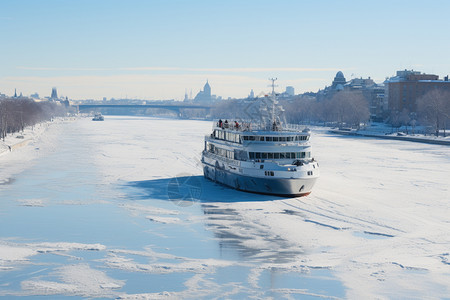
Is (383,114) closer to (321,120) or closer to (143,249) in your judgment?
(321,120)

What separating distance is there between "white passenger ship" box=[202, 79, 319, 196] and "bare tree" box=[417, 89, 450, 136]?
85739mm

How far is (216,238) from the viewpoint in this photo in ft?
90.8

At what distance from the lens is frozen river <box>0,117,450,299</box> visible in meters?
20.7

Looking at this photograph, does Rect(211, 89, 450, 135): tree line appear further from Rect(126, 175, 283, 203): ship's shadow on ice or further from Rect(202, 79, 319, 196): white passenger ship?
Rect(202, 79, 319, 196): white passenger ship

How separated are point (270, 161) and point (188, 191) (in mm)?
6229

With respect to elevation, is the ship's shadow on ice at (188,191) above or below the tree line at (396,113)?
below

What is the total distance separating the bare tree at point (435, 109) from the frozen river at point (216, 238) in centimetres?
7930

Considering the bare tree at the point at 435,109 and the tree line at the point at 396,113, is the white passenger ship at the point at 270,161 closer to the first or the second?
the tree line at the point at 396,113

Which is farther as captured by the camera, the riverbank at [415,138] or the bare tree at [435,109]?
the bare tree at [435,109]

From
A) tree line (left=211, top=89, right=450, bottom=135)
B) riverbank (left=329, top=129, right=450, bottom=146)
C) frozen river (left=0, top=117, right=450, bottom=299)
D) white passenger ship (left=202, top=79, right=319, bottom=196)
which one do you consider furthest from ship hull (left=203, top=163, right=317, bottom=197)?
Result: riverbank (left=329, top=129, right=450, bottom=146)

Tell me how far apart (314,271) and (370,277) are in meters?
2.00

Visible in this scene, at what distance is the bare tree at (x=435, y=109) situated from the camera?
12388 cm

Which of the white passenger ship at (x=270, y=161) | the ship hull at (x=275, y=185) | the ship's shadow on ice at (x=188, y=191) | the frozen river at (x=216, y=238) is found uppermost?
the white passenger ship at (x=270, y=161)

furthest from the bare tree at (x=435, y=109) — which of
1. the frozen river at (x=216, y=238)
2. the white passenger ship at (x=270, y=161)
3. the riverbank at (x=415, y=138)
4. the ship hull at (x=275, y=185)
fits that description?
the ship hull at (x=275, y=185)
